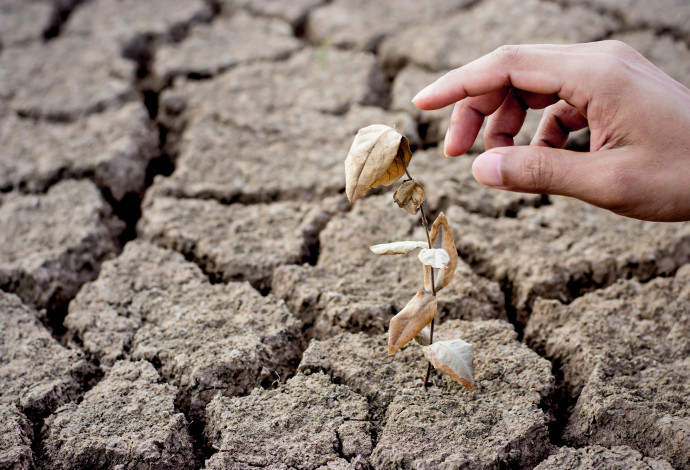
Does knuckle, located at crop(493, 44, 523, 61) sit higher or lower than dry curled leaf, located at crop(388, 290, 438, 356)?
higher

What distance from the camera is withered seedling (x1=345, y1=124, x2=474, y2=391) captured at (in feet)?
3.68

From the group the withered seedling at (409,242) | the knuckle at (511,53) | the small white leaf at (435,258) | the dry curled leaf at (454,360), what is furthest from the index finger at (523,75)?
the dry curled leaf at (454,360)

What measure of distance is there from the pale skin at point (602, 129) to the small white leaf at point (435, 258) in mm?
187

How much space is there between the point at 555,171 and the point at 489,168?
0.41ft

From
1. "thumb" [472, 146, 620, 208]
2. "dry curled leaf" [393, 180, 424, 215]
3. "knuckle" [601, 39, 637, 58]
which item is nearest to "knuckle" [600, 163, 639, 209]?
"thumb" [472, 146, 620, 208]

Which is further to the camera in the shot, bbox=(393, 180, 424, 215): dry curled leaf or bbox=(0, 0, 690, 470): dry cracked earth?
bbox=(0, 0, 690, 470): dry cracked earth

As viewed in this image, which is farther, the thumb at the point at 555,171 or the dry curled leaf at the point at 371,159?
the thumb at the point at 555,171

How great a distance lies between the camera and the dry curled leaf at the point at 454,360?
4.17 ft

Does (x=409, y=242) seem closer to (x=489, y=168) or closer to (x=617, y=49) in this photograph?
(x=489, y=168)

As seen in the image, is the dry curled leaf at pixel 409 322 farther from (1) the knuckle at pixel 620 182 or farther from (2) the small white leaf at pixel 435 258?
(1) the knuckle at pixel 620 182

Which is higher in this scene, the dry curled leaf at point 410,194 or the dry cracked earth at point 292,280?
the dry curled leaf at point 410,194

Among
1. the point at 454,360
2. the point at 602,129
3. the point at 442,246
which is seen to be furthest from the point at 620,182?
Result: the point at 454,360

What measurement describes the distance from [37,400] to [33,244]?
606mm

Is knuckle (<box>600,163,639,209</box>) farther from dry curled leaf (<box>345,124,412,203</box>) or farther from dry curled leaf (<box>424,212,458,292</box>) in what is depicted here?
dry curled leaf (<box>345,124,412,203</box>)
